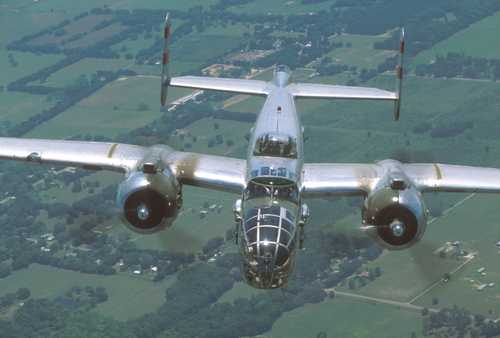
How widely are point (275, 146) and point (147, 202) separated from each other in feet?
26.5

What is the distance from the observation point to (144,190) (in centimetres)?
7956

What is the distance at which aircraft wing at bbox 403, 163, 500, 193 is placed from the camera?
82.8 meters

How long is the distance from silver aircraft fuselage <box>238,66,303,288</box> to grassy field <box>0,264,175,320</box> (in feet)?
203

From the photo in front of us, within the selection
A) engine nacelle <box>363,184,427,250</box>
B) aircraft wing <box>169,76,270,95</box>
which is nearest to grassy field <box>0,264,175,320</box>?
aircraft wing <box>169,76,270,95</box>

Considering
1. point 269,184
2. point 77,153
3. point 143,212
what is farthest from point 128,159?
point 269,184

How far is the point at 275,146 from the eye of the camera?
81.9 m

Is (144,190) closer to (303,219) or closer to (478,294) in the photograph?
(303,219)

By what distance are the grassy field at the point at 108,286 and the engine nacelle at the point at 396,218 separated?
6826 centimetres

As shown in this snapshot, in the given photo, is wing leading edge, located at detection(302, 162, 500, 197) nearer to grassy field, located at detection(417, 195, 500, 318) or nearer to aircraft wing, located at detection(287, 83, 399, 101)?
aircraft wing, located at detection(287, 83, 399, 101)

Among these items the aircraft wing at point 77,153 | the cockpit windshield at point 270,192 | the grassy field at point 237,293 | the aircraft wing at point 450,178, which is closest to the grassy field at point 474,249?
the grassy field at point 237,293

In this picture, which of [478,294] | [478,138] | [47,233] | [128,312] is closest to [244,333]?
[128,312]

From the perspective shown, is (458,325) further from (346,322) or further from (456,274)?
(456,274)

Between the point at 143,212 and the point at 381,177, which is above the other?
the point at 381,177

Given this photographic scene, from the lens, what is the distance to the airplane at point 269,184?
75938mm
